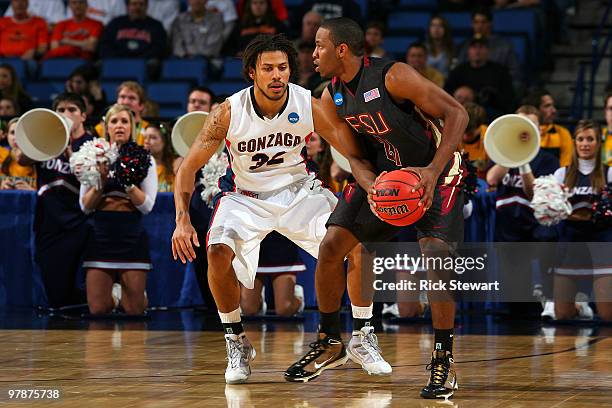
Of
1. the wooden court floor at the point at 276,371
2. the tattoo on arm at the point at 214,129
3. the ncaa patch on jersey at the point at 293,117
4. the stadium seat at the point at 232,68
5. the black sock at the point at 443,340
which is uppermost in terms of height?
the stadium seat at the point at 232,68

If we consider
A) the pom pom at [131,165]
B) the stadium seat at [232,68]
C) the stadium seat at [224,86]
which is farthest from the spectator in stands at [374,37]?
the pom pom at [131,165]

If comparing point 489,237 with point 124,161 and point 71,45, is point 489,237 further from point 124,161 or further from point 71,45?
point 71,45

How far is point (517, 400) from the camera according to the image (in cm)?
550

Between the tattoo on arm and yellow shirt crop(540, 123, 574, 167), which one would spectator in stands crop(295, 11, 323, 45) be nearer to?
yellow shirt crop(540, 123, 574, 167)

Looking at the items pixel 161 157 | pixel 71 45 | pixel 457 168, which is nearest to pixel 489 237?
pixel 161 157

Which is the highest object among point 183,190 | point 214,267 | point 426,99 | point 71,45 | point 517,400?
point 71,45

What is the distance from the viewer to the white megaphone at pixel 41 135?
359 inches

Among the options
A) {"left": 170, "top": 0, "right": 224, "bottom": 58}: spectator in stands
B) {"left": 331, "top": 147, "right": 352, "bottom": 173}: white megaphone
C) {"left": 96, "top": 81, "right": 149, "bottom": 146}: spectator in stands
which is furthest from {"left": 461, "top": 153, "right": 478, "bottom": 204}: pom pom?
{"left": 170, "top": 0, "right": 224, "bottom": 58}: spectator in stands

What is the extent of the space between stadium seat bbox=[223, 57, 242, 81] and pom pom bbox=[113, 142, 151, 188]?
12.8 feet

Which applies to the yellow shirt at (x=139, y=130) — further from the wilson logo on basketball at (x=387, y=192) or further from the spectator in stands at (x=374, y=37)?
the wilson logo on basketball at (x=387, y=192)

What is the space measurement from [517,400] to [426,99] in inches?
60.7

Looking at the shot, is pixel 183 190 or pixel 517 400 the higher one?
pixel 183 190

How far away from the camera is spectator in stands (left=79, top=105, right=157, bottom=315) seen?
925 centimetres

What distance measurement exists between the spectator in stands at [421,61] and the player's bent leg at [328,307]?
18.1 feet
